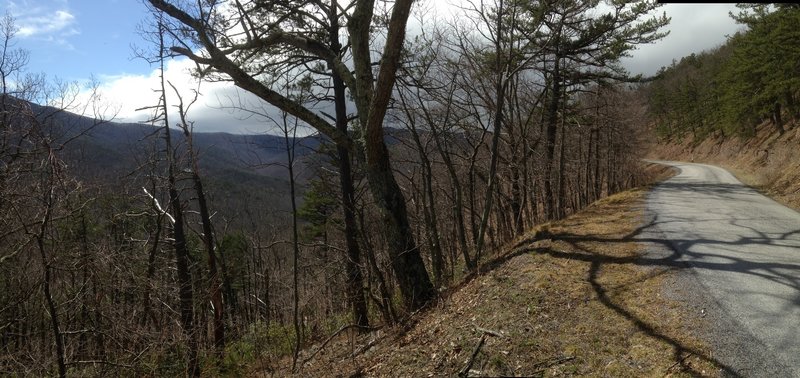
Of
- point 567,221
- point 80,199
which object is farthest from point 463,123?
point 80,199

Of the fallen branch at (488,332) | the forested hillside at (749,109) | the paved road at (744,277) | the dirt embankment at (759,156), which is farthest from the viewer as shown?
the forested hillside at (749,109)

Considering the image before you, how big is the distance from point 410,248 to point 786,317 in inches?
187

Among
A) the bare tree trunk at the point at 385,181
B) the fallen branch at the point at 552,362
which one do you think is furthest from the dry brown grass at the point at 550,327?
the bare tree trunk at the point at 385,181

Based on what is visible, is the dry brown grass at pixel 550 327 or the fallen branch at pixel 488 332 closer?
the dry brown grass at pixel 550 327

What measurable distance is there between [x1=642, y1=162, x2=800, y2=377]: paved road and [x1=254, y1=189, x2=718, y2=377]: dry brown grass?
322mm

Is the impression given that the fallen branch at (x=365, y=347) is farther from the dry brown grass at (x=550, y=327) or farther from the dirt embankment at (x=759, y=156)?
the dirt embankment at (x=759, y=156)

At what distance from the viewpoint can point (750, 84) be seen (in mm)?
36062

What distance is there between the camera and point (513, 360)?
444 centimetres

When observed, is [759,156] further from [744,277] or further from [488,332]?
[488,332]

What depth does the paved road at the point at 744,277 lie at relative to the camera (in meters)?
3.91

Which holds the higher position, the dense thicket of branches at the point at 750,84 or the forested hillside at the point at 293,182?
the dense thicket of branches at the point at 750,84

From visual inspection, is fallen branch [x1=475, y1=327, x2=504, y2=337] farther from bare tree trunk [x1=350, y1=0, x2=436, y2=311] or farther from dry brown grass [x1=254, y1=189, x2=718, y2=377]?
bare tree trunk [x1=350, y1=0, x2=436, y2=311]

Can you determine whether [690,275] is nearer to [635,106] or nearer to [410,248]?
[410,248]

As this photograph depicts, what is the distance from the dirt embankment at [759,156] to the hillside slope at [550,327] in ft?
31.1
